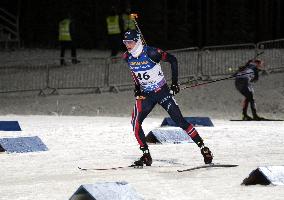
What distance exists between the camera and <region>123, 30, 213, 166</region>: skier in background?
1042cm

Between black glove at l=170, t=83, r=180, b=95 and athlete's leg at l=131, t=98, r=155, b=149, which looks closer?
black glove at l=170, t=83, r=180, b=95

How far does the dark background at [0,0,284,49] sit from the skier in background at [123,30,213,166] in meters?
24.0

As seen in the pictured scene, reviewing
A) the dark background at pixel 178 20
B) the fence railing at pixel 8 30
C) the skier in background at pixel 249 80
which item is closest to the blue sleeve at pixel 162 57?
the skier in background at pixel 249 80

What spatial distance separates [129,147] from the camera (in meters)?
13.0

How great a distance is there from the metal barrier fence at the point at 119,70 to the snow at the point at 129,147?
1.51 ft

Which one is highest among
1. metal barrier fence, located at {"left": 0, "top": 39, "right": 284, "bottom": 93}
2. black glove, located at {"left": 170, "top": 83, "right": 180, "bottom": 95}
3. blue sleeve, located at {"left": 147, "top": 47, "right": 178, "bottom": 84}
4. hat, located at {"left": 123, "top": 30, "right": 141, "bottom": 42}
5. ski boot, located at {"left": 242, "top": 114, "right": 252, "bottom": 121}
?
hat, located at {"left": 123, "top": 30, "right": 141, "bottom": 42}

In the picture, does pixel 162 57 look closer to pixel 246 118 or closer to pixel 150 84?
pixel 150 84

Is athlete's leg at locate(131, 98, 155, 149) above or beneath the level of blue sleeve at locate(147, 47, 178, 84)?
beneath

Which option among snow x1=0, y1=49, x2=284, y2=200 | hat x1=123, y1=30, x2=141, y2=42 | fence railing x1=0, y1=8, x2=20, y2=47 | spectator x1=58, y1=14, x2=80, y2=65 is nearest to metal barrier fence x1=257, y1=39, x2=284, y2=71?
snow x1=0, y1=49, x2=284, y2=200

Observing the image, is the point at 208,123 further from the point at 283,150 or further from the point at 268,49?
the point at 268,49

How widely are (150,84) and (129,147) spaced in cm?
271

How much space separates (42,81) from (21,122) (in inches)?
232

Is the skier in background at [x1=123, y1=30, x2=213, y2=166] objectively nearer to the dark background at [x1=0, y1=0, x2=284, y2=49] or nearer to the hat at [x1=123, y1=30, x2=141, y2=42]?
the hat at [x1=123, y1=30, x2=141, y2=42]

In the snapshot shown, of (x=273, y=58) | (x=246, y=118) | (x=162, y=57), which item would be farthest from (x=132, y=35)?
(x=273, y=58)
